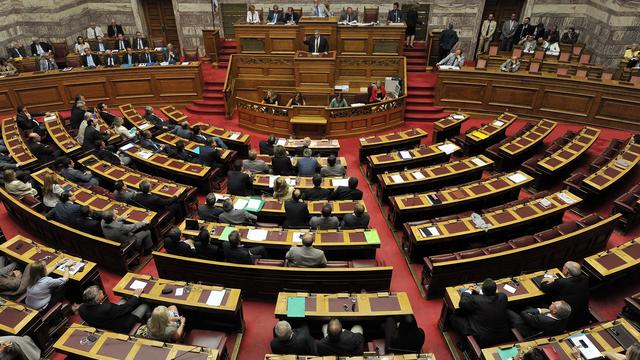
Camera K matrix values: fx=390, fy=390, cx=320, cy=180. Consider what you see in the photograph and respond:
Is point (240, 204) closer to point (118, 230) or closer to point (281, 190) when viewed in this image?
point (281, 190)

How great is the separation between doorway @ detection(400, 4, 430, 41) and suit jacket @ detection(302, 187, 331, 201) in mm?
10010

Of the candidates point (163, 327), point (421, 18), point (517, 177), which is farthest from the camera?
point (421, 18)

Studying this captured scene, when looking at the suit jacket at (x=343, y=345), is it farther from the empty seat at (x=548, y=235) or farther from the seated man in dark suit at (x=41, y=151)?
the seated man in dark suit at (x=41, y=151)

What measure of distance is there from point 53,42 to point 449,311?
16483mm

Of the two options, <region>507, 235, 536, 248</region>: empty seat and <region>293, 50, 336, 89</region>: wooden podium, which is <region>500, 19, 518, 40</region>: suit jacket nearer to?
<region>293, 50, 336, 89</region>: wooden podium

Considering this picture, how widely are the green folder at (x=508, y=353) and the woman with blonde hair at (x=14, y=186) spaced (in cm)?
846

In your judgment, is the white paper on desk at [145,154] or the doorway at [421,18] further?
the doorway at [421,18]

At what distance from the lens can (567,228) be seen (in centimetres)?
638

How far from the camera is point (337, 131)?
11.5 metres

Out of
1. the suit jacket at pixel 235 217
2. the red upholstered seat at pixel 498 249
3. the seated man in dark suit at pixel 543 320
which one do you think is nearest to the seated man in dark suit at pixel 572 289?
the seated man in dark suit at pixel 543 320

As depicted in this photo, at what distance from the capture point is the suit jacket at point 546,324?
15.3 feet

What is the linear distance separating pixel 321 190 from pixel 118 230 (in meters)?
3.53

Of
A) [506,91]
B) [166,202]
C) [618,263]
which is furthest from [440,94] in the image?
[166,202]

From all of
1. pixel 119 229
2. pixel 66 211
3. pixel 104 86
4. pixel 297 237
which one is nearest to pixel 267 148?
pixel 297 237
